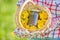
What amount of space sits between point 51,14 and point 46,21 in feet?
0.15

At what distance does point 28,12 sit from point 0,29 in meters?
0.18

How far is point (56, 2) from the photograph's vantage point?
689 mm

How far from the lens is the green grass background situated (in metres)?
0.70

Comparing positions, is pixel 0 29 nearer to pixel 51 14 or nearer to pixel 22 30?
pixel 22 30

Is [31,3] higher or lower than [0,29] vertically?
higher

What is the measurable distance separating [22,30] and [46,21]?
14 centimetres

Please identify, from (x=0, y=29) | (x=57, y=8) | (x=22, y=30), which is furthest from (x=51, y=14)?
(x=0, y=29)

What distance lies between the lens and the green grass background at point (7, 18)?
70 centimetres

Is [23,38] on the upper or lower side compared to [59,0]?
lower

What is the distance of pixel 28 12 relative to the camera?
70 cm

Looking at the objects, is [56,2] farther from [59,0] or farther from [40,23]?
[40,23]

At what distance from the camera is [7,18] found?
704 mm

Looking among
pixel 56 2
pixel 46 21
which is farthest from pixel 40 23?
pixel 56 2

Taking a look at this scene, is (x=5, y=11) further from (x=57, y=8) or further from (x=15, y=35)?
(x=57, y=8)
